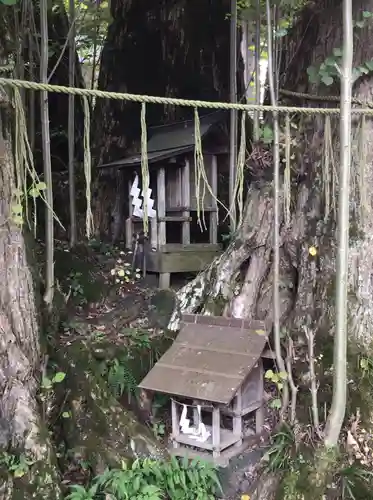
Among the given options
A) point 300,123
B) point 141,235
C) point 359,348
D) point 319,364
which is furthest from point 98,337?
point 300,123

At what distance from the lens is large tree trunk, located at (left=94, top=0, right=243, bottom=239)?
9.48m

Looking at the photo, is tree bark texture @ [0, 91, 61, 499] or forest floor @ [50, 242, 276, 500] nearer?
tree bark texture @ [0, 91, 61, 499]

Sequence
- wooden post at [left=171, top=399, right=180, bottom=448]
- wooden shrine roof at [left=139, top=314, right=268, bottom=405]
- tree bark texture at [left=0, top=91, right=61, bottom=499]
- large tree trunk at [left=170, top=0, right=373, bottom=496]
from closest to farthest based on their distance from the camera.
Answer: tree bark texture at [left=0, top=91, right=61, bottom=499] < wooden shrine roof at [left=139, top=314, right=268, bottom=405] < wooden post at [left=171, top=399, right=180, bottom=448] < large tree trunk at [left=170, top=0, right=373, bottom=496]

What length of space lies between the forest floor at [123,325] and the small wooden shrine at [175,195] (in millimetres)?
450

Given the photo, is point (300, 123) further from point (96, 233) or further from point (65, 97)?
point (65, 97)

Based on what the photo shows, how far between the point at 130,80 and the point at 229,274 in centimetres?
569

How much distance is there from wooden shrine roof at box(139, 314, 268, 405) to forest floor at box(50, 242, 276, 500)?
0.70m

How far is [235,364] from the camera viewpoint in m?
4.71

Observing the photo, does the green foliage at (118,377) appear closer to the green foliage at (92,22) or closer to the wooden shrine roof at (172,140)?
the wooden shrine roof at (172,140)

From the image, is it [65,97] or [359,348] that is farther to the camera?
[65,97]

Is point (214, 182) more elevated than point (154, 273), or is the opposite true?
point (214, 182)

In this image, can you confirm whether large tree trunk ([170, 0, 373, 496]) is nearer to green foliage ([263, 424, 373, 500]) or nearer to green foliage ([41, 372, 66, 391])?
green foliage ([263, 424, 373, 500])

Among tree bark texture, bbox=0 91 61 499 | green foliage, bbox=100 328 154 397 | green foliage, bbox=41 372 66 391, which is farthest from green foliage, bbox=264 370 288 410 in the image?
tree bark texture, bbox=0 91 61 499

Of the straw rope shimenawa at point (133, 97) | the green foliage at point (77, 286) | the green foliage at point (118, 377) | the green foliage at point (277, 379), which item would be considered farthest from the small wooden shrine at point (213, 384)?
the straw rope shimenawa at point (133, 97)
